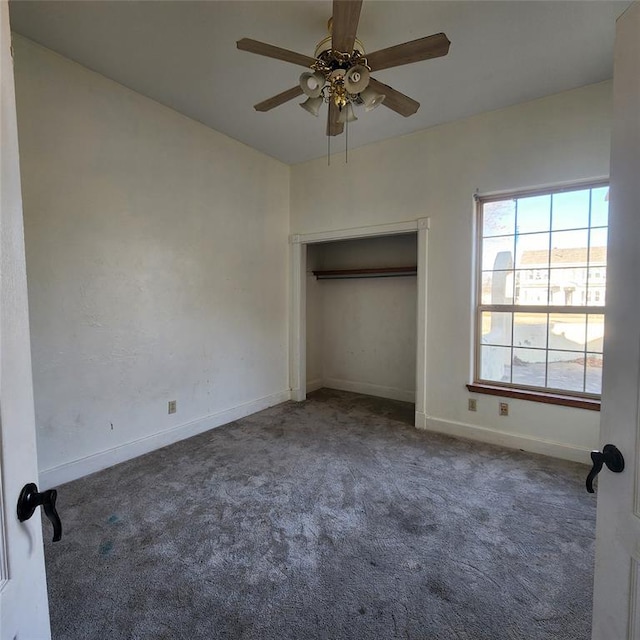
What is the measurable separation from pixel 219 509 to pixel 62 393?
1.42 metres

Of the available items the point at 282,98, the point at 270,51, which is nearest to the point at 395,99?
the point at 282,98

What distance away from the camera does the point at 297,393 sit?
4.52 m

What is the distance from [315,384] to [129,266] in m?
3.20

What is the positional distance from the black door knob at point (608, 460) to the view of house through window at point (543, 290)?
2511 millimetres

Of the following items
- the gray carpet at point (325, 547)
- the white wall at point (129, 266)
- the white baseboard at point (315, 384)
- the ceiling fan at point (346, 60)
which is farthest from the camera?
the white baseboard at point (315, 384)

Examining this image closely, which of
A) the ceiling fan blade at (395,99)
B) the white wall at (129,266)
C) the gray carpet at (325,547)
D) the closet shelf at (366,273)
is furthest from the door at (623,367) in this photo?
Result: the closet shelf at (366,273)

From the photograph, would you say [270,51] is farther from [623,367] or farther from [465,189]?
[465,189]

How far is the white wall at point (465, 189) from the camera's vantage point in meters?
2.78

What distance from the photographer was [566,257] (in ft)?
9.70

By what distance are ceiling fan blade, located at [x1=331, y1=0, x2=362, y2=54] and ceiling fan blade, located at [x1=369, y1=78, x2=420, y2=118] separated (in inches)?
10.4

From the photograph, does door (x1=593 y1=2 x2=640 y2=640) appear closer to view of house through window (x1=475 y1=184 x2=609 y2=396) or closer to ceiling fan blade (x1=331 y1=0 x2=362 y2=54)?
ceiling fan blade (x1=331 y1=0 x2=362 y2=54)

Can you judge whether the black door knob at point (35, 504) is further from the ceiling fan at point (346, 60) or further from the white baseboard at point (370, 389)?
the white baseboard at point (370, 389)

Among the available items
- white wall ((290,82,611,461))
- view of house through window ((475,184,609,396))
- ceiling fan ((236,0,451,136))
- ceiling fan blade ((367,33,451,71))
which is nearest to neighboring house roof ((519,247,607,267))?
view of house through window ((475,184,609,396))

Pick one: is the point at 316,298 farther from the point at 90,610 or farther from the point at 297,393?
the point at 90,610
